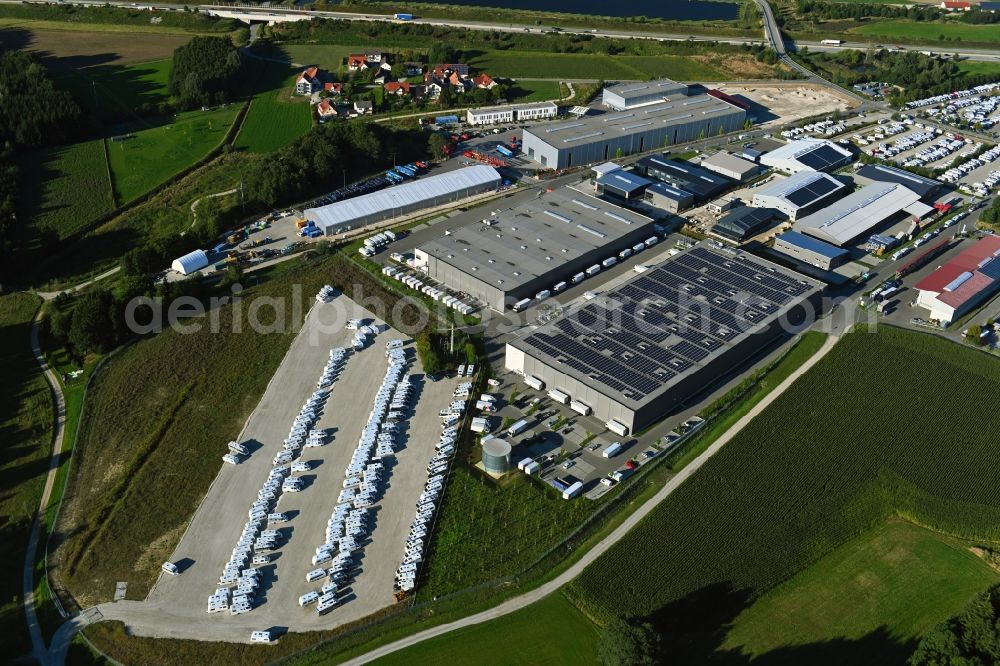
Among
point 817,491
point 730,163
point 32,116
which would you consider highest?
point 32,116

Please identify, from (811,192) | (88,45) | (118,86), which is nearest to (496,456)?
(811,192)

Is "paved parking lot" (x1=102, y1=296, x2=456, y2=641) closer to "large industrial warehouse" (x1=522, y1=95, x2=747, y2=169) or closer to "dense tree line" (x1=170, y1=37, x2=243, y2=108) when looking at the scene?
"large industrial warehouse" (x1=522, y1=95, x2=747, y2=169)

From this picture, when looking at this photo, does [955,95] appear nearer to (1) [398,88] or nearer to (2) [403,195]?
(1) [398,88]

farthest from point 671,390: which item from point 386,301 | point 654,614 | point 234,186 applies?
point 234,186

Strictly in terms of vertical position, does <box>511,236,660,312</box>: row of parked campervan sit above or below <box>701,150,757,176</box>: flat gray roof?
below

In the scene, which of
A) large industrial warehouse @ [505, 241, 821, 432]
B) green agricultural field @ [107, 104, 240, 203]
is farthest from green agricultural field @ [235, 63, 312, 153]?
large industrial warehouse @ [505, 241, 821, 432]

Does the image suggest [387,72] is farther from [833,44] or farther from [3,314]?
[833,44]
